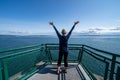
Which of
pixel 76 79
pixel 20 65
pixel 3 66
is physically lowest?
pixel 20 65

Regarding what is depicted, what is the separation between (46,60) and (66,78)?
2.47 metres

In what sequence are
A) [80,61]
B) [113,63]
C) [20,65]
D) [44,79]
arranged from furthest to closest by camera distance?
[20,65], [80,61], [44,79], [113,63]

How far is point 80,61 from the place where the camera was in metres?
6.18

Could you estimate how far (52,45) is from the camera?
6.29 metres

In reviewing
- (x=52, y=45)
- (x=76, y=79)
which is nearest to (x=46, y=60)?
(x=52, y=45)

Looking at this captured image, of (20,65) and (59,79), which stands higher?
(59,79)

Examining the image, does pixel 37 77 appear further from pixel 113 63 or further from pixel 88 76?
pixel 113 63

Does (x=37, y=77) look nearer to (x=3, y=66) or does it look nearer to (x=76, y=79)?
(x=76, y=79)

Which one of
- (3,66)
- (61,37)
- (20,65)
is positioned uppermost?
(61,37)

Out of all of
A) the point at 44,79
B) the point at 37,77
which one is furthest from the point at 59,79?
the point at 37,77

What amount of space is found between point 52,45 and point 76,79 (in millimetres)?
2761

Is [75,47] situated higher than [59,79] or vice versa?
[75,47]

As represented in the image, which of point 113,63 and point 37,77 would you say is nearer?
point 113,63

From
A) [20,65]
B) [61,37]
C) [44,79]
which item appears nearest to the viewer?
[44,79]
